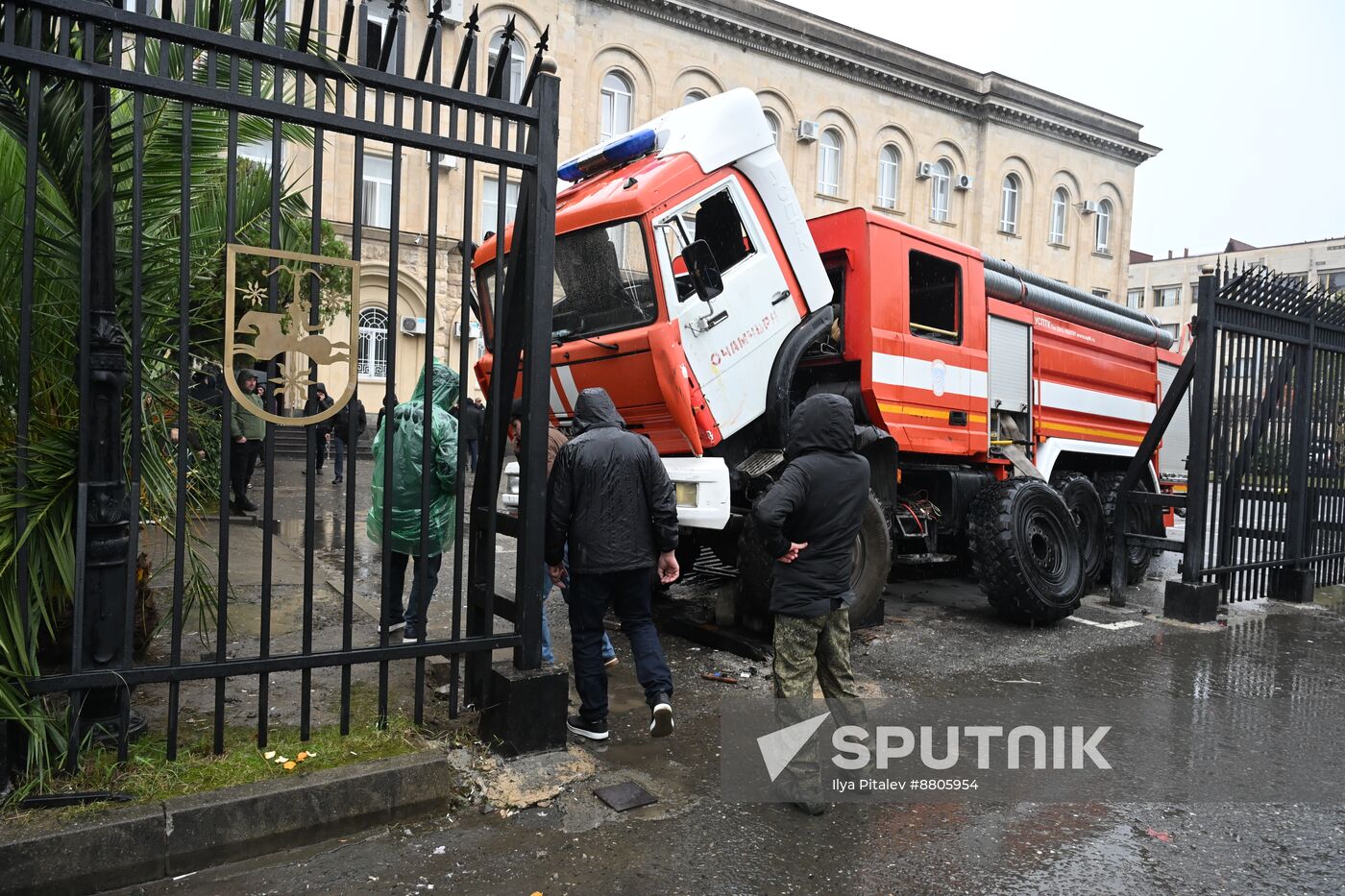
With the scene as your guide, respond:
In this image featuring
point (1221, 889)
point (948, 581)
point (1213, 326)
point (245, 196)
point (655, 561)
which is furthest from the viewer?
point (948, 581)

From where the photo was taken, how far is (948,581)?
9.27 metres

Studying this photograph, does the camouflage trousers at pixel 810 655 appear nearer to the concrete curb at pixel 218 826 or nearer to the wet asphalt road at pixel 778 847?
the wet asphalt road at pixel 778 847

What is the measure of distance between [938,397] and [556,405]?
3.05 metres

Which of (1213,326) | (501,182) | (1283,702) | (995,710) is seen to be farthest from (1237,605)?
(501,182)

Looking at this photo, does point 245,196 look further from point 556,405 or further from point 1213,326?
point 1213,326

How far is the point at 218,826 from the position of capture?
3.05 m

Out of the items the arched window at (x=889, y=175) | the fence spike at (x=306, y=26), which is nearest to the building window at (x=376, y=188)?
the arched window at (x=889, y=175)

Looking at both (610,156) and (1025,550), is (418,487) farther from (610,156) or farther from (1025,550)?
(1025,550)

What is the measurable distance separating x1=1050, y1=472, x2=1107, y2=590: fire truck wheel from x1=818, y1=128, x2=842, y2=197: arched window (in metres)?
20.7

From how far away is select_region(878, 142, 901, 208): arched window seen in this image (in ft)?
93.5

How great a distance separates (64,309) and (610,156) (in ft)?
12.6

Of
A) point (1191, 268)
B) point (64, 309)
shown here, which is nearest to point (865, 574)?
point (64, 309)

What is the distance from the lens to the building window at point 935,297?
706cm

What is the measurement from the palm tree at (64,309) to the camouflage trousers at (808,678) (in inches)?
96.0
